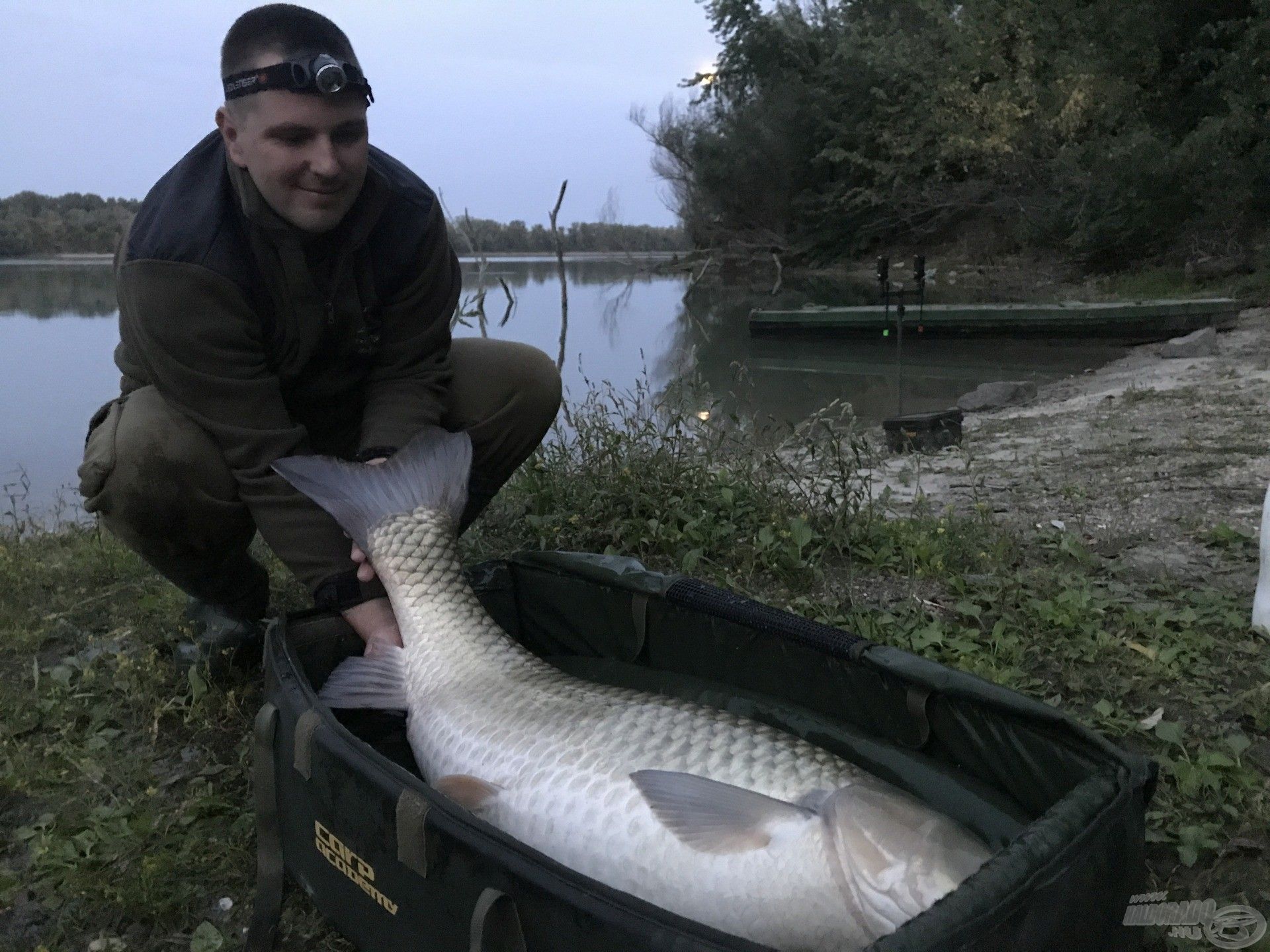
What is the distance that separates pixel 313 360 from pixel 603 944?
1427 millimetres

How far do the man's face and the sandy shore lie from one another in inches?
73.5

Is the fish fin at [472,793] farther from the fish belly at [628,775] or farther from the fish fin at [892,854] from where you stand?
the fish fin at [892,854]

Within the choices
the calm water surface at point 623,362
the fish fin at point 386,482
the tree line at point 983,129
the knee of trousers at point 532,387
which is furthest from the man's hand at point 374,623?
the tree line at point 983,129

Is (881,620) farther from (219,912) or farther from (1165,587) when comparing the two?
(219,912)

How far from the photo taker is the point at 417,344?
6.95 ft

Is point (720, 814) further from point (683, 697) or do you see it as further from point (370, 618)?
point (370, 618)

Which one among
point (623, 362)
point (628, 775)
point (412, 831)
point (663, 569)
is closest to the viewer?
point (412, 831)

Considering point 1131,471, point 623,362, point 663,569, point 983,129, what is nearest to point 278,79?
point 663,569

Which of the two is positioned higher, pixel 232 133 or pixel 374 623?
pixel 232 133

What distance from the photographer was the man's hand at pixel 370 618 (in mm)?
1786

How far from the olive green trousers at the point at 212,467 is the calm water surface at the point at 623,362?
1050mm

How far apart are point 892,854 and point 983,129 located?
20962mm

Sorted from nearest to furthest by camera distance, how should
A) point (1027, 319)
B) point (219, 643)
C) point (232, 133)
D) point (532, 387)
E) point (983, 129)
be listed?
point (232, 133) → point (219, 643) → point (532, 387) → point (1027, 319) → point (983, 129)

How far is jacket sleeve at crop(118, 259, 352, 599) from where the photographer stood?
1737 millimetres
